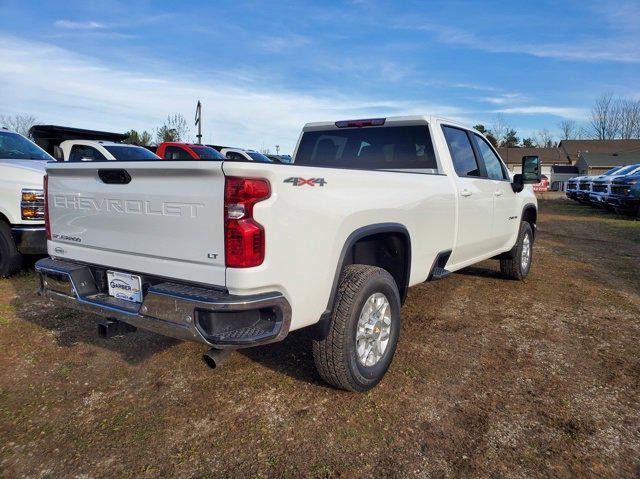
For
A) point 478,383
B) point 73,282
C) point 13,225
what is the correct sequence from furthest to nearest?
point 13,225 → point 478,383 → point 73,282

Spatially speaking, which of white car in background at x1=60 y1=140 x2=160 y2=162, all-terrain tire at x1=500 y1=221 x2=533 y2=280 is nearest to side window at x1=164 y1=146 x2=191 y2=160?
white car in background at x1=60 y1=140 x2=160 y2=162

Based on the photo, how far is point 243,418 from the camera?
2768 millimetres

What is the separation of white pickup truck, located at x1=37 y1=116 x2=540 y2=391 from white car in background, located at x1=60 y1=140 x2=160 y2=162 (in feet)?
20.4

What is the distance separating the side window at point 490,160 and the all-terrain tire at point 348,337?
9.20 feet

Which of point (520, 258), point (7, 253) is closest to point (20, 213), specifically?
point (7, 253)

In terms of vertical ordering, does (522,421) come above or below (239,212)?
below

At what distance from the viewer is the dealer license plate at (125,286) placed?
2698 mm

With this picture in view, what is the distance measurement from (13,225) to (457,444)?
17.6 feet

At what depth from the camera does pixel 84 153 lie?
9.26 metres

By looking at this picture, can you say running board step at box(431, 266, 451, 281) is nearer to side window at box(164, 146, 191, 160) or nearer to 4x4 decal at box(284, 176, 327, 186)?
4x4 decal at box(284, 176, 327, 186)

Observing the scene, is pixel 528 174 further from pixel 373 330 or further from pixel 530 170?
pixel 373 330

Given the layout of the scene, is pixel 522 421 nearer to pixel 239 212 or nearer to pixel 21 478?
pixel 239 212

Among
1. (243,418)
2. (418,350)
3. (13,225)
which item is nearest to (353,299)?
(243,418)

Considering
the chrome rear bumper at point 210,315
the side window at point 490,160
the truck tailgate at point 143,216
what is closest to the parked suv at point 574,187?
the side window at point 490,160
